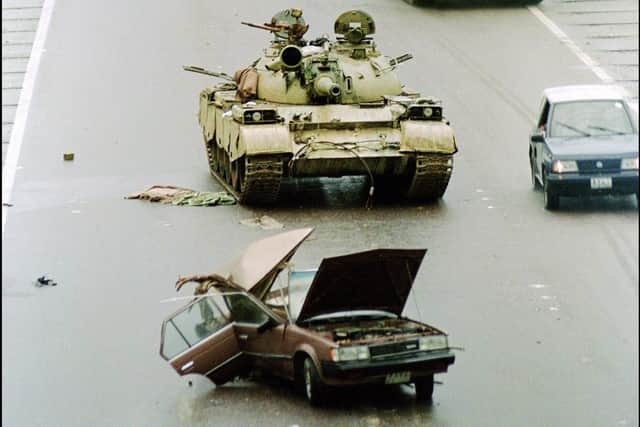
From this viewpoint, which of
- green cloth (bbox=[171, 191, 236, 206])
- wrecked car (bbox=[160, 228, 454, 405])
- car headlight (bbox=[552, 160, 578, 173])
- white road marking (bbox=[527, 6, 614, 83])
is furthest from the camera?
green cloth (bbox=[171, 191, 236, 206])

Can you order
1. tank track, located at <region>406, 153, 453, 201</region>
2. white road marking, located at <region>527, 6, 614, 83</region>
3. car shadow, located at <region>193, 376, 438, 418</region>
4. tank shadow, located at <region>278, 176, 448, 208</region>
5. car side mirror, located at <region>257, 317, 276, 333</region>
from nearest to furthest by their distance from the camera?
car shadow, located at <region>193, 376, 438, 418</region>, car side mirror, located at <region>257, 317, 276, 333</region>, tank track, located at <region>406, 153, 453, 201</region>, white road marking, located at <region>527, 6, 614, 83</region>, tank shadow, located at <region>278, 176, 448, 208</region>

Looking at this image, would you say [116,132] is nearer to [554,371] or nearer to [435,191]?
[435,191]

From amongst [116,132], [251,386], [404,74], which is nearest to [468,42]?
[404,74]

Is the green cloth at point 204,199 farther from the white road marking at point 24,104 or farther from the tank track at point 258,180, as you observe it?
the white road marking at point 24,104

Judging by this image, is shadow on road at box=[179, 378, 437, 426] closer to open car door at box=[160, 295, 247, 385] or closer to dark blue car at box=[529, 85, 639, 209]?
open car door at box=[160, 295, 247, 385]

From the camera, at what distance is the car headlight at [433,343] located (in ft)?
41.0

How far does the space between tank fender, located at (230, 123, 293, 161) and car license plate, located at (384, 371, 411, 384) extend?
998cm

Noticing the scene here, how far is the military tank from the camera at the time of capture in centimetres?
2245

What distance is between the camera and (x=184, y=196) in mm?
24516

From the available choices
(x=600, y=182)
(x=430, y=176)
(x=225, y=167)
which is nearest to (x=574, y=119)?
(x=600, y=182)

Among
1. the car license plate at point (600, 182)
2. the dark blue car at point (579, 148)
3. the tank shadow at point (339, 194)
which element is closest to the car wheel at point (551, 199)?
the dark blue car at point (579, 148)

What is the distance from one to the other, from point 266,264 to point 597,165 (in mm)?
2952

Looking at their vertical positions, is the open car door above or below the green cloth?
above

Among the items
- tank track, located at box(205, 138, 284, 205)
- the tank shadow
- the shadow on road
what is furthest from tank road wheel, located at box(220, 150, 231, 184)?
the shadow on road
